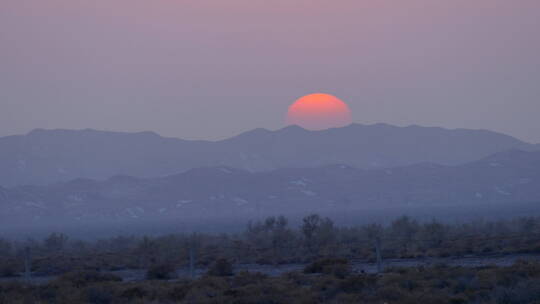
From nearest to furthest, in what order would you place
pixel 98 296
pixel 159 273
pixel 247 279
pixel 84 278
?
pixel 98 296 < pixel 247 279 < pixel 84 278 < pixel 159 273

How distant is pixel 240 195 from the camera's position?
632 ft

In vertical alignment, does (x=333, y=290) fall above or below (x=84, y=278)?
below

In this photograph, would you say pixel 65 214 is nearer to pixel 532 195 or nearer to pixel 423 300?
pixel 532 195

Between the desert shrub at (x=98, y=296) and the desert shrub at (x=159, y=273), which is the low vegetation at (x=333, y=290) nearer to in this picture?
the desert shrub at (x=98, y=296)

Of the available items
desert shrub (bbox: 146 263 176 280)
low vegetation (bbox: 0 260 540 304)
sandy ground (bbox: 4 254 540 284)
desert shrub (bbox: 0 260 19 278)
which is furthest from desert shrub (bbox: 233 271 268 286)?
desert shrub (bbox: 0 260 19 278)

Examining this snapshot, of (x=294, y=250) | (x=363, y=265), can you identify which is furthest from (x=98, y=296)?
(x=294, y=250)

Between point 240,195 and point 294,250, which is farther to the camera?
point 240,195

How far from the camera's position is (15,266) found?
3916cm

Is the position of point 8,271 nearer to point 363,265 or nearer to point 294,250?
point 294,250

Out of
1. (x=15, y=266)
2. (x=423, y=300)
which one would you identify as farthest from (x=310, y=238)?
(x=423, y=300)

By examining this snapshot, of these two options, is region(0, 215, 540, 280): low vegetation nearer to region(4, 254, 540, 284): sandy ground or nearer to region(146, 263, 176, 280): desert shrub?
region(146, 263, 176, 280): desert shrub

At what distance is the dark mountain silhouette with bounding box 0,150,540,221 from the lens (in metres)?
185

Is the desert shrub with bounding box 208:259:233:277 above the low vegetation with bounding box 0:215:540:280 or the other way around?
the other way around

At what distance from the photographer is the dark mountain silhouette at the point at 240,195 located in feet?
606
